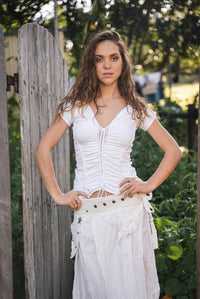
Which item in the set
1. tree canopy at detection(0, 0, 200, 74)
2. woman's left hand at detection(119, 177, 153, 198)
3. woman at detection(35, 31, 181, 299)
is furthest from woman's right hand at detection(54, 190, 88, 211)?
tree canopy at detection(0, 0, 200, 74)

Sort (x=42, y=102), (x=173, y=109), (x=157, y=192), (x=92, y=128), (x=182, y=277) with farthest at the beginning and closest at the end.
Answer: (x=173, y=109), (x=157, y=192), (x=182, y=277), (x=42, y=102), (x=92, y=128)

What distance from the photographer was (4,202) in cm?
224

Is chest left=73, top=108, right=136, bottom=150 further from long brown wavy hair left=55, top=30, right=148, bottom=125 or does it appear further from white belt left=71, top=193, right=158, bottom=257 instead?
white belt left=71, top=193, right=158, bottom=257

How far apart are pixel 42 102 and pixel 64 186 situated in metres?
0.86

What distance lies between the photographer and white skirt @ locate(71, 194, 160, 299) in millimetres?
2199

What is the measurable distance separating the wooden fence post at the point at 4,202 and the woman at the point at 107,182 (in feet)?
0.73

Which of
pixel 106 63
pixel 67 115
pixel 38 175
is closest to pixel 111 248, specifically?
pixel 38 175

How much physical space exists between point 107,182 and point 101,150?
0.21 m

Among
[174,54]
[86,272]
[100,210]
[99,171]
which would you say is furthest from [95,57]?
[174,54]

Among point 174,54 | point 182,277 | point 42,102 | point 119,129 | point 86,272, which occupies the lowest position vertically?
point 182,277

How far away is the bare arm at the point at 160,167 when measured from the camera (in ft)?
7.23

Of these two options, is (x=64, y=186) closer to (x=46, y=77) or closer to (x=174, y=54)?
(x=46, y=77)

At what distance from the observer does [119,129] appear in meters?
2.20

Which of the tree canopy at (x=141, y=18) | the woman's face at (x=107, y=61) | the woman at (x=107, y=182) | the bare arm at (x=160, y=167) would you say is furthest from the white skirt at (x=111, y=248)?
the tree canopy at (x=141, y=18)
